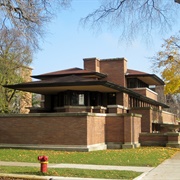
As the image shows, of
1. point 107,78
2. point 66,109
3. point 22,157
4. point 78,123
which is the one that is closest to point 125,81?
point 107,78

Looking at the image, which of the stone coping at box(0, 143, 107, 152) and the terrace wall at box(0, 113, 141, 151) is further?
the terrace wall at box(0, 113, 141, 151)

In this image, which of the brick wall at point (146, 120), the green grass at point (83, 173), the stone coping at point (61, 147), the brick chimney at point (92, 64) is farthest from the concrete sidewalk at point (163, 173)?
A: the brick chimney at point (92, 64)

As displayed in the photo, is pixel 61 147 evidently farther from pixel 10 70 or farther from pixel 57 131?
pixel 10 70

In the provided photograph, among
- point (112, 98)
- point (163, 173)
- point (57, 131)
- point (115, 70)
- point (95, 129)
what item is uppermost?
point (115, 70)

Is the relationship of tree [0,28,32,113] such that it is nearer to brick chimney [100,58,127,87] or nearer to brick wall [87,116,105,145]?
brick chimney [100,58,127,87]

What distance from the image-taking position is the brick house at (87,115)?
2188cm

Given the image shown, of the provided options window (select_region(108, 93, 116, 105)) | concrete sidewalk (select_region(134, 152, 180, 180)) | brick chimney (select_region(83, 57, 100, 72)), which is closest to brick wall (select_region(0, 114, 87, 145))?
concrete sidewalk (select_region(134, 152, 180, 180))

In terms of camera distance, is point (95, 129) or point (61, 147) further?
point (95, 129)

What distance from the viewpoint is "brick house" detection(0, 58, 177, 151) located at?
21.9 metres

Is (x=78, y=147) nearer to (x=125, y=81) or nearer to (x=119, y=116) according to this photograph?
(x=119, y=116)

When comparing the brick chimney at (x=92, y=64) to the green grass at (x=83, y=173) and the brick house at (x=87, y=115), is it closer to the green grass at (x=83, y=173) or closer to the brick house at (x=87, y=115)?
the brick house at (x=87, y=115)

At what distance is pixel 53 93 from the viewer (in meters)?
31.5

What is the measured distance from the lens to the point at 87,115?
71.2 feet

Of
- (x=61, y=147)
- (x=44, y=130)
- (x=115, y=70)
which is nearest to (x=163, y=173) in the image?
(x=61, y=147)
